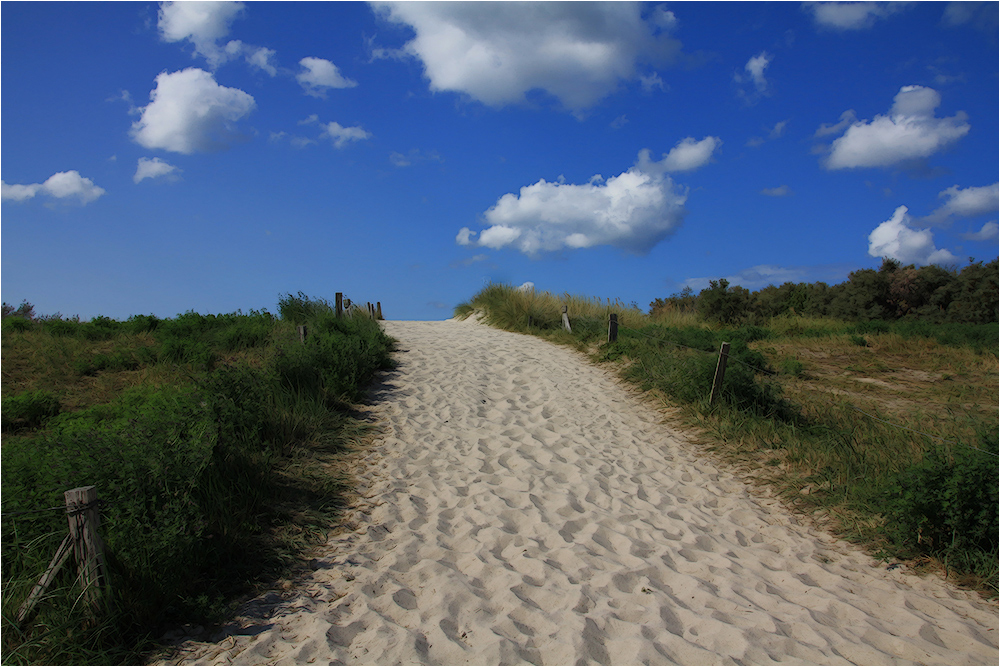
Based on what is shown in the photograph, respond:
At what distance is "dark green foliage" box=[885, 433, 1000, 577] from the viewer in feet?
15.3

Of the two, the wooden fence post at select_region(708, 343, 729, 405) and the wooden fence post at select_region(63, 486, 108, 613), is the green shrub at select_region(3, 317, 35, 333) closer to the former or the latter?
the wooden fence post at select_region(63, 486, 108, 613)

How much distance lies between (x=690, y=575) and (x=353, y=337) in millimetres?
7890

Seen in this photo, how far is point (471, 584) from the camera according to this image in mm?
4391

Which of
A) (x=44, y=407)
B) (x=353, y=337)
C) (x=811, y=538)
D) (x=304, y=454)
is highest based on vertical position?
(x=353, y=337)

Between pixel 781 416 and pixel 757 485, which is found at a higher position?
pixel 781 416

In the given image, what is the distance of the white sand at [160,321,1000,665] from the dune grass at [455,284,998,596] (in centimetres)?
43

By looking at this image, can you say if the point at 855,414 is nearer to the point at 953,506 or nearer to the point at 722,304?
the point at 953,506

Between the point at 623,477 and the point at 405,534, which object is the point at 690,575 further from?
the point at 405,534

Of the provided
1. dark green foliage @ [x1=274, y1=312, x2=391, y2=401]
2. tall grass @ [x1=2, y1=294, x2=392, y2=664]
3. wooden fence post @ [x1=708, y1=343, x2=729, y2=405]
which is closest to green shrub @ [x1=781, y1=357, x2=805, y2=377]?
wooden fence post @ [x1=708, y1=343, x2=729, y2=405]

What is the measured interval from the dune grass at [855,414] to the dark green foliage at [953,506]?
1 cm

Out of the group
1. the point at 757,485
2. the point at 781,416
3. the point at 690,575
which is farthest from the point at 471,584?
the point at 781,416

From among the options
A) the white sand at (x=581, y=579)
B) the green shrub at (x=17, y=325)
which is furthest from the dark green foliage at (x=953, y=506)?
the green shrub at (x=17, y=325)

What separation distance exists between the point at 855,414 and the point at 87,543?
9019 millimetres

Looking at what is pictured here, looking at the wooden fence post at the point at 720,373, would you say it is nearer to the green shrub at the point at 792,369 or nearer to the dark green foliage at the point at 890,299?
the green shrub at the point at 792,369
